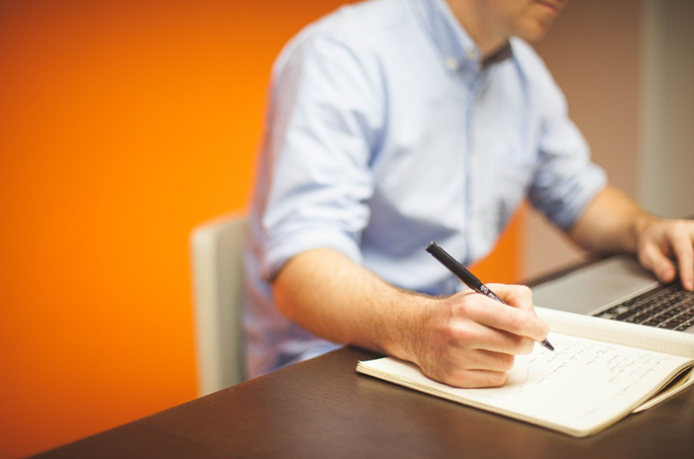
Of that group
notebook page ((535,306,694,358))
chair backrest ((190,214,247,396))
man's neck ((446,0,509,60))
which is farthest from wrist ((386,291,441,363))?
man's neck ((446,0,509,60))

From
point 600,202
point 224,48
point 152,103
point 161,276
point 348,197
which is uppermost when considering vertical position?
point 224,48

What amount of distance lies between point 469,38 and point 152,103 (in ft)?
2.93

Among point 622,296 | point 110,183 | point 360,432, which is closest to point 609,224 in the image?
point 622,296

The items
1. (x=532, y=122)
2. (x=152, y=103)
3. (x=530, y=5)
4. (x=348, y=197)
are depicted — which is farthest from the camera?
(x=152, y=103)

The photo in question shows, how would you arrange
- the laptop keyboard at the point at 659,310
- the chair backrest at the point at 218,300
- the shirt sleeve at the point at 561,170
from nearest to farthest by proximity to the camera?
the laptop keyboard at the point at 659,310 → the chair backrest at the point at 218,300 → the shirt sleeve at the point at 561,170

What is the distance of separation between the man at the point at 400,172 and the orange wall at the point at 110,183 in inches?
24.9

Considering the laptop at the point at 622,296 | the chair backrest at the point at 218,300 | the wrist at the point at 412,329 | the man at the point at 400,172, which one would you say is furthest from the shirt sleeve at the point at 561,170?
the wrist at the point at 412,329

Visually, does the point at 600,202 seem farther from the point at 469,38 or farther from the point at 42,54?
the point at 42,54

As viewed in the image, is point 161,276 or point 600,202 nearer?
point 600,202

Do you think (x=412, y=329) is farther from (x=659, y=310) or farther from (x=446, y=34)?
(x=446, y=34)

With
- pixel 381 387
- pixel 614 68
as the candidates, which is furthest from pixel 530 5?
pixel 614 68

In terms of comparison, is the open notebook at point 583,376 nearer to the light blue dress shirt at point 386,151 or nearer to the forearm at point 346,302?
the forearm at point 346,302

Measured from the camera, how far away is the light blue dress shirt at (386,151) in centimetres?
94

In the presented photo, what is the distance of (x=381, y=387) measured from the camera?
59 centimetres
